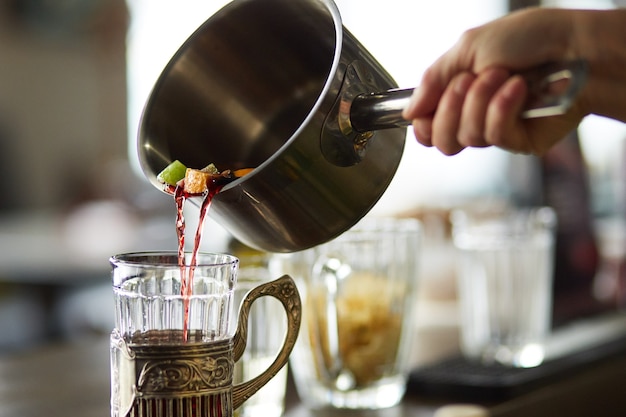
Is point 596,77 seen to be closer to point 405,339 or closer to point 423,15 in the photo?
point 405,339

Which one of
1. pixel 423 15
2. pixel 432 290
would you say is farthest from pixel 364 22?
pixel 432 290

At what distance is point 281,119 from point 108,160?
198 inches

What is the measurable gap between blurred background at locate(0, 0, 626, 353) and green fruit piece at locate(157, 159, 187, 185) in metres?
0.90

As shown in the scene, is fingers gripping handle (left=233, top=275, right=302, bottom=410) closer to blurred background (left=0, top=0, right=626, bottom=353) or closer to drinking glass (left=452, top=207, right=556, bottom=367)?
drinking glass (left=452, top=207, right=556, bottom=367)

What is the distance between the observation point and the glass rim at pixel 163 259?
27.4 inches

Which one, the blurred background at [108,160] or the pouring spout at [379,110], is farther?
the blurred background at [108,160]

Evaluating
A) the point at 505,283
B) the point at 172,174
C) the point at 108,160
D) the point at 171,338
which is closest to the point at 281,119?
the point at 172,174

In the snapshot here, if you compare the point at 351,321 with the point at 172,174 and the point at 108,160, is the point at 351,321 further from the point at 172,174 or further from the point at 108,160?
the point at 108,160

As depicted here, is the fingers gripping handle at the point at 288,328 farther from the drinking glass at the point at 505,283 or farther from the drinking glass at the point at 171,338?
the drinking glass at the point at 505,283

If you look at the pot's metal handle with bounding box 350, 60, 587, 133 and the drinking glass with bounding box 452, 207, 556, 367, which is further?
the drinking glass with bounding box 452, 207, 556, 367

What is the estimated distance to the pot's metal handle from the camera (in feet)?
1.85

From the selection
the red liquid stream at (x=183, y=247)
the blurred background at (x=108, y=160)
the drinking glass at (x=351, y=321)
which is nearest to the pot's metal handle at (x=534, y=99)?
the red liquid stream at (x=183, y=247)

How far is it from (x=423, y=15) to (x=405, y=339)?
12.5 ft

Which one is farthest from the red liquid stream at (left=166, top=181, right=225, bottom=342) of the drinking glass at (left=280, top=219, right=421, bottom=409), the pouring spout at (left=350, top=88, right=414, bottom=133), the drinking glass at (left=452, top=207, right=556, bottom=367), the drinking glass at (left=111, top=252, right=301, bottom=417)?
the drinking glass at (left=452, top=207, right=556, bottom=367)
